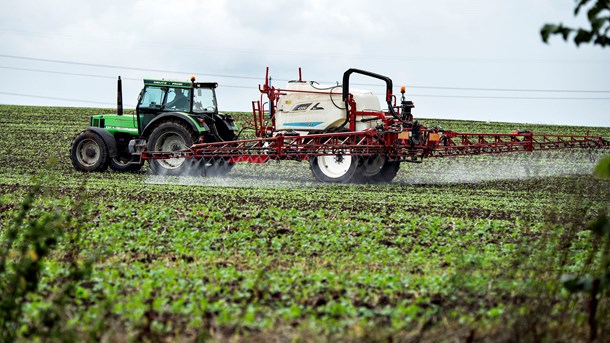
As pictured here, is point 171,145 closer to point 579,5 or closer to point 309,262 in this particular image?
point 309,262

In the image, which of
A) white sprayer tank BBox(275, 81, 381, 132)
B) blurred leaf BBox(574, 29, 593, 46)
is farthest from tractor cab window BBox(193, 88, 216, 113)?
blurred leaf BBox(574, 29, 593, 46)

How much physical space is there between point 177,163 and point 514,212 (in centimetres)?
929

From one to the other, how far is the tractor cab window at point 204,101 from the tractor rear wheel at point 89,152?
2.70 meters

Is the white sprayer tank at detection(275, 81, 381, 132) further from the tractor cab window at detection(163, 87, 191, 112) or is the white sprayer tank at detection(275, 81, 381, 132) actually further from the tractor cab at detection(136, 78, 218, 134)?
the tractor cab window at detection(163, 87, 191, 112)

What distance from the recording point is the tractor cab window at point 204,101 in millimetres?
18875

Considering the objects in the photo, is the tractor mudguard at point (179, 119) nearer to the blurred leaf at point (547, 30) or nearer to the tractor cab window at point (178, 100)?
the tractor cab window at point (178, 100)

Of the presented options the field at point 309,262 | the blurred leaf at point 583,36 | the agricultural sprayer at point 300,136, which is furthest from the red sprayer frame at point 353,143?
the blurred leaf at point 583,36

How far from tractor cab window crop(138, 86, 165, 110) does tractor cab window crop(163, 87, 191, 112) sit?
17 cm

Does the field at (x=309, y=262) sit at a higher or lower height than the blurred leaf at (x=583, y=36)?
lower

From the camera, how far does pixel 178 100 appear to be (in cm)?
1894

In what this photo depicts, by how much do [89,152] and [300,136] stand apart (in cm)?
640

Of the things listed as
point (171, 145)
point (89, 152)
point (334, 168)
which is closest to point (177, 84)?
point (171, 145)

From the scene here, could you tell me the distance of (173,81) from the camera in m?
18.8

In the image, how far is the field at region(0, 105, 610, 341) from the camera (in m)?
5.32
